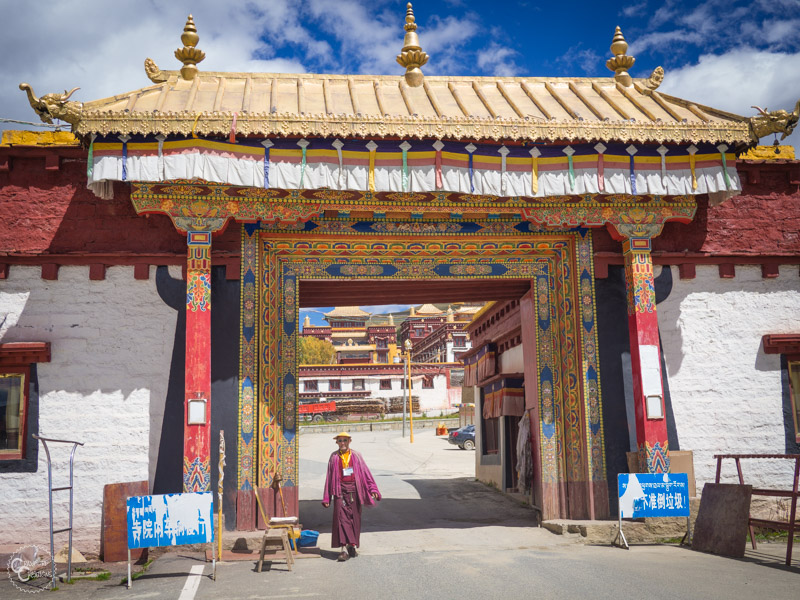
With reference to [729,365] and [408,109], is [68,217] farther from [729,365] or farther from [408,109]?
[729,365]

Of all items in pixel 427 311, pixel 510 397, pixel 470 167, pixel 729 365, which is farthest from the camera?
pixel 427 311

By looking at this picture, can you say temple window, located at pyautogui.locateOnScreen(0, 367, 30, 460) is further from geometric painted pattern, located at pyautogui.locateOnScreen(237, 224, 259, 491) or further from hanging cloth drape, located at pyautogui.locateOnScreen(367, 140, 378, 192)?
hanging cloth drape, located at pyautogui.locateOnScreen(367, 140, 378, 192)

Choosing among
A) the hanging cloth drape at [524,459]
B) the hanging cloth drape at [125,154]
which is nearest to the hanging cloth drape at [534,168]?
the hanging cloth drape at [125,154]

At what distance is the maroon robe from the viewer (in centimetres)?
858

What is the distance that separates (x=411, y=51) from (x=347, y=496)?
701cm

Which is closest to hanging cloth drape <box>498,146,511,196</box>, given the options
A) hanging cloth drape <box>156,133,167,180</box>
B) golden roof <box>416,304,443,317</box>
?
hanging cloth drape <box>156,133,167,180</box>

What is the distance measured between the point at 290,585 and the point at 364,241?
5.08 metres

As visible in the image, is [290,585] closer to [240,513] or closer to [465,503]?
[240,513]

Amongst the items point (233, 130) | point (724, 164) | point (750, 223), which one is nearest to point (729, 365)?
point (750, 223)

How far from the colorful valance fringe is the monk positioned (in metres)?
3.51

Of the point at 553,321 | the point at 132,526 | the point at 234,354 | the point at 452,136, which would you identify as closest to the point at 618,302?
the point at 553,321

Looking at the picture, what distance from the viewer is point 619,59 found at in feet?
37.4

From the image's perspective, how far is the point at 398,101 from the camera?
10.1 metres

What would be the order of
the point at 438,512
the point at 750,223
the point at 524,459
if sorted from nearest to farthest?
1. the point at 750,223
2. the point at 438,512
3. the point at 524,459
